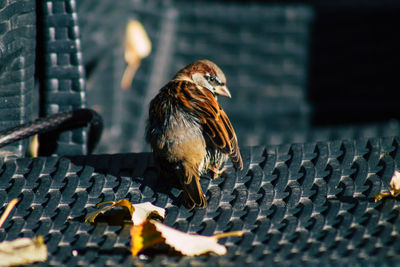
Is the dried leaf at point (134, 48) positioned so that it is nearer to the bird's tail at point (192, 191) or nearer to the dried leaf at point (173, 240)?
the bird's tail at point (192, 191)

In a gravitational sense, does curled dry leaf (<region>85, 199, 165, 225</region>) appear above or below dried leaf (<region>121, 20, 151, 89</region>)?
below

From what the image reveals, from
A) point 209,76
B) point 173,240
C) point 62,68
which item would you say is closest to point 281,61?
point 209,76

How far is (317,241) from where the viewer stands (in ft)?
3.85

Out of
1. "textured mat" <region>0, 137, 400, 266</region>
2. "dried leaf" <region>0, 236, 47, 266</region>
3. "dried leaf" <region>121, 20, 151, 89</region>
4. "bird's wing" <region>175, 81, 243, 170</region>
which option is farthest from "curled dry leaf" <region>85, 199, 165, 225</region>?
"dried leaf" <region>121, 20, 151, 89</region>

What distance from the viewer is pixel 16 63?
1614mm

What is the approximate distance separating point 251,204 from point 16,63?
0.81 m

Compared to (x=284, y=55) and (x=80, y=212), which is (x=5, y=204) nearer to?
(x=80, y=212)

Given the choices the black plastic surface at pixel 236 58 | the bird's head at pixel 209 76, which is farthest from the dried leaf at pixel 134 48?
the bird's head at pixel 209 76

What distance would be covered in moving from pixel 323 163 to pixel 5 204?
0.85 m

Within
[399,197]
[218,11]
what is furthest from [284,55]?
[399,197]

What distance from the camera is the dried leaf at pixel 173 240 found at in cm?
115

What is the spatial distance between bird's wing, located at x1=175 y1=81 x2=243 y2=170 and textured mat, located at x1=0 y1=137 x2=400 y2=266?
12 centimetres

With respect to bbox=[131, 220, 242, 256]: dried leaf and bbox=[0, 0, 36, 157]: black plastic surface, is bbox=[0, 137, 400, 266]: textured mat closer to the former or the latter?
bbox=[131, 220, 242, 256]: dried leaf

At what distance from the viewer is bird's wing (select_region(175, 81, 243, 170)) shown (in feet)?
5.55
